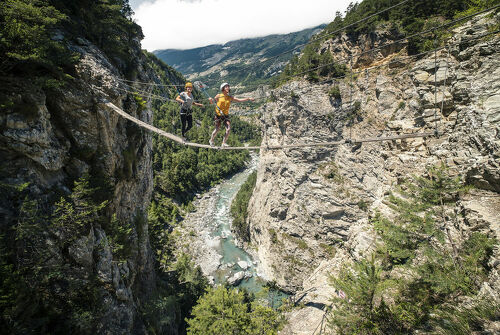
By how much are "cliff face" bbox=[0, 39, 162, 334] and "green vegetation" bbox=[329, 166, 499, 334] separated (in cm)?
1074

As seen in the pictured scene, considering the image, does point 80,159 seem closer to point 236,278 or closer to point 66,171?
point 66,171

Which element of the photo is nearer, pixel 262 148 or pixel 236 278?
pixel 262 148

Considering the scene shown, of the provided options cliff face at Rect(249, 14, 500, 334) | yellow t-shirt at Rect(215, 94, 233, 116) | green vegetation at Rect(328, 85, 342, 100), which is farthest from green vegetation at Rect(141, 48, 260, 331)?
green vegetation at Rect(328, 85, 342, 100)

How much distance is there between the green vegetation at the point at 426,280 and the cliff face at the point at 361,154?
0.64 meters

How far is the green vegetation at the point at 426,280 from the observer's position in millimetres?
7142

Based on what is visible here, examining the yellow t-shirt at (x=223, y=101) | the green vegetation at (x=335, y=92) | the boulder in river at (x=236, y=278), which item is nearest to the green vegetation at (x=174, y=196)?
the boulder in river at (x=236, y=278)

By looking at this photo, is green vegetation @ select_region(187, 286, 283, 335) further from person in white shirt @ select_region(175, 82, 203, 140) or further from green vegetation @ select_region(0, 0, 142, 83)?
green vegetation @ select_region(0, 0, 142, 83)

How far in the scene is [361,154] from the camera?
2475 centimetres

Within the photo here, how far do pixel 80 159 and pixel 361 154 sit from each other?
25.6 metres

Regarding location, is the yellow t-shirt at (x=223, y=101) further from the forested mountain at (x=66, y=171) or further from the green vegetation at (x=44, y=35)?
the green vegetation at (x=44, y=35)

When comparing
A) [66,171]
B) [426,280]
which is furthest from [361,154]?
[66,171]

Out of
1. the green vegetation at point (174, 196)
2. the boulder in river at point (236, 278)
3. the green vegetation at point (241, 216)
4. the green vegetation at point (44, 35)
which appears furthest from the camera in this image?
the green vegetation at point (241, 216)

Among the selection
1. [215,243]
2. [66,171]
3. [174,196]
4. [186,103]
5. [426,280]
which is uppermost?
[186,103]

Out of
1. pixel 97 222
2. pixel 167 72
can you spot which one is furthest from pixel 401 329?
pixel 167 72
